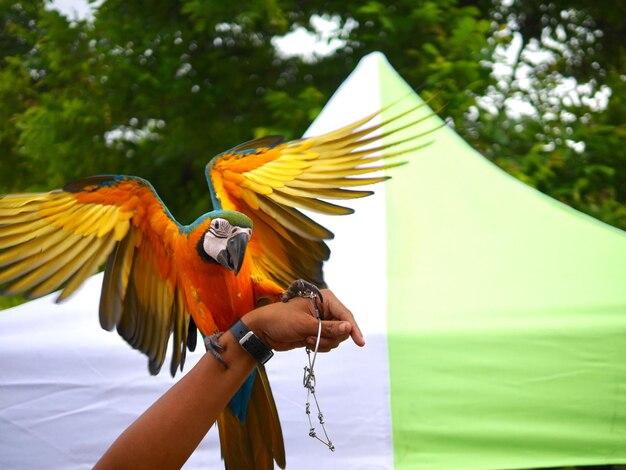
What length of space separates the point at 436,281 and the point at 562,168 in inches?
58.9

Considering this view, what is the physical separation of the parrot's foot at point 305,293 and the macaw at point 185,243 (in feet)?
0.19

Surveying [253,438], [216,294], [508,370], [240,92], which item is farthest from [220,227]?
[240,92]

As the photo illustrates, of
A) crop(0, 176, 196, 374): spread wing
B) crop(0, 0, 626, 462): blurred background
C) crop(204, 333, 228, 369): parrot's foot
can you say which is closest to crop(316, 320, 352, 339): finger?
crop(204, 333, 228, 369): parrot's foot

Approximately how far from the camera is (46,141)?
11.6ft

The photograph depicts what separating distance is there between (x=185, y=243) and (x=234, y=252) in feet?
0.40

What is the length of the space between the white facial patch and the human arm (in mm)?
95

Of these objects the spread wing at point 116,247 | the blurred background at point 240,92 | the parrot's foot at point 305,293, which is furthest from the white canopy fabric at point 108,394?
the blurred background at point 240,92

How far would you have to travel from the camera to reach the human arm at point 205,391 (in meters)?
1.13

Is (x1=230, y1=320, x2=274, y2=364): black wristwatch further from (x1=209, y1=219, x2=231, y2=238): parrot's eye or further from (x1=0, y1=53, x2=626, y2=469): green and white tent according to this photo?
(x1=0, y1=53, x2=626, y2=469): green and white tent

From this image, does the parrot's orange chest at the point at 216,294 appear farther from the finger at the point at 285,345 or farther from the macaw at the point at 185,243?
the finger at the point at 285,345

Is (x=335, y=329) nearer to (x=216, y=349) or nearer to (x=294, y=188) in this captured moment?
(x=216, y=349)

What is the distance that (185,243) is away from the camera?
1289 millimetres

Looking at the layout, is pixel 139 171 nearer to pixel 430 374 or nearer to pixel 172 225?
pixel 430 374

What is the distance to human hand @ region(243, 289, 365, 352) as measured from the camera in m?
1.17
